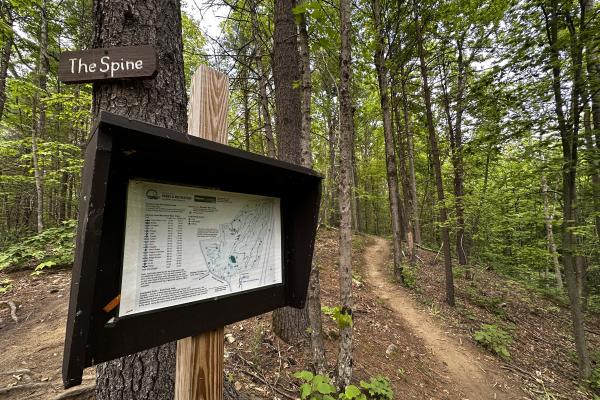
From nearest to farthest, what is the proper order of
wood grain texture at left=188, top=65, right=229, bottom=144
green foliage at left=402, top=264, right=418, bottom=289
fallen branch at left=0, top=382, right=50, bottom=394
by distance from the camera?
wood grain texture at left=188, top=65, right=229, bottom=144, fallen branch at left=0, top=382, right=50, bottom=394, green foliage at left=402, top=264, right=418, bottom=289

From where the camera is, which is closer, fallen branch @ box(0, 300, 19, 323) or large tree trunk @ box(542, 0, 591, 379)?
fallen branch @ box(0, 300, 19, 323)

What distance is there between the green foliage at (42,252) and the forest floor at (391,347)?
0.26 meters

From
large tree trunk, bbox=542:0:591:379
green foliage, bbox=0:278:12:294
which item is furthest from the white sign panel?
green foliage, bbox=0:278:12:294

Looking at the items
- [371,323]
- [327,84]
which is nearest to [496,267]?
[371,323]

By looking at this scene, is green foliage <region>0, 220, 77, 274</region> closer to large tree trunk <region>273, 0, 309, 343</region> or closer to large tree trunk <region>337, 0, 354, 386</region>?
large tree trunk <region>273, 0, 309, 343</region>

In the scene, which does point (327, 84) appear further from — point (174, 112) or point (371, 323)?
point (174, 112)

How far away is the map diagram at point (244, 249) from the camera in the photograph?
1.12 metres

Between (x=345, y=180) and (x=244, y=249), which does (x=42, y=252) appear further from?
(x=244, y=249)

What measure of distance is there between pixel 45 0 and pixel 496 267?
22003mm

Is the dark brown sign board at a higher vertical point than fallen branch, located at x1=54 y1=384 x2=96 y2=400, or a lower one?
higher

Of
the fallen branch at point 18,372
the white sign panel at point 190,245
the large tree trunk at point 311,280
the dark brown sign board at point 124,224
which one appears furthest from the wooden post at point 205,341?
the fallen branch at point 18,372

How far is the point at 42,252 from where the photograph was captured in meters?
6.64

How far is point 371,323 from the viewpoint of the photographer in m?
5.64

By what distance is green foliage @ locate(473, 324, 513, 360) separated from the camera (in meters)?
5.67
